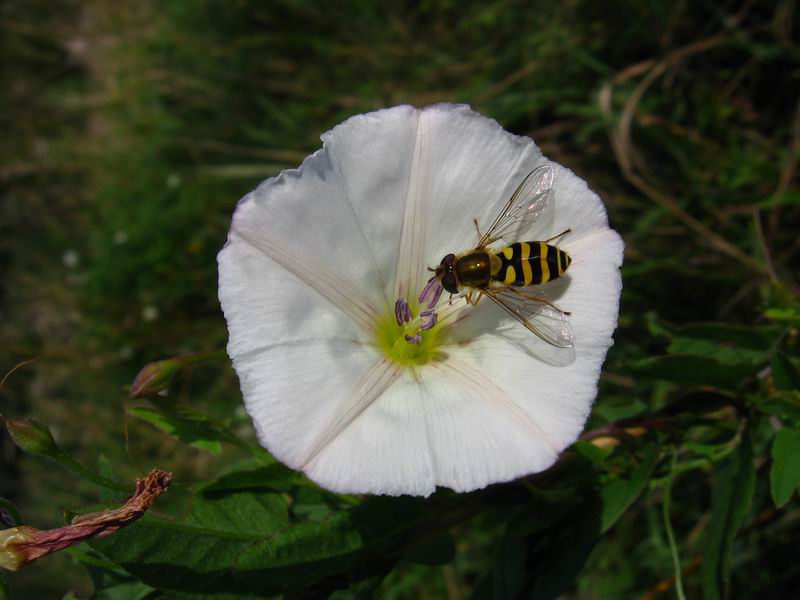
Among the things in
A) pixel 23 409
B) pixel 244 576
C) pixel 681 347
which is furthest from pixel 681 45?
pixel 23 409

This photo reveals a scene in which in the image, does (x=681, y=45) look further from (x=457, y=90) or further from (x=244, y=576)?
(x=244, y=576)

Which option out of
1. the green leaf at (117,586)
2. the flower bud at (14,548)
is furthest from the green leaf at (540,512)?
the flower bud at (14,548)

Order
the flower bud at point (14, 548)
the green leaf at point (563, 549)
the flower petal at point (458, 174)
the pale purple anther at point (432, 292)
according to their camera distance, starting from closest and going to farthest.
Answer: the flower bud at point (14, 548)
the flower petal at point (458, 174)
the green leaf at point (563, 549)
the pale purple anther at point (432, 292)

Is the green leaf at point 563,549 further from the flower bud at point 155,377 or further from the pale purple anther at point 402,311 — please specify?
the flower bud at point 155,377

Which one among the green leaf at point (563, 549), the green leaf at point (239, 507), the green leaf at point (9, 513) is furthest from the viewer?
the green leaf at point (563, 549)

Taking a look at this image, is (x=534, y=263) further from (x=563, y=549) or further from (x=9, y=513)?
(x=9, y=513)

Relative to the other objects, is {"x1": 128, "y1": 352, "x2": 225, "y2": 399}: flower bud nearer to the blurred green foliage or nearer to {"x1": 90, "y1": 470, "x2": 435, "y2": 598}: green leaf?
the blurred green foliage

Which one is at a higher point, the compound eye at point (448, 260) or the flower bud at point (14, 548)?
the compound eye at point (448, 260)

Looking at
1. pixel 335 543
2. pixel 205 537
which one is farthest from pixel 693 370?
pixel 205 537
